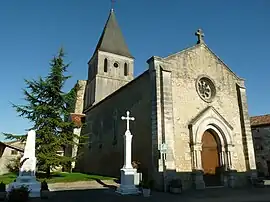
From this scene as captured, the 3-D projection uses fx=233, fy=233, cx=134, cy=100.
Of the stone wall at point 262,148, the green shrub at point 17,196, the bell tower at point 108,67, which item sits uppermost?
the bell tower at point 108,67

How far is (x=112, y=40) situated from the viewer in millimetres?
34469

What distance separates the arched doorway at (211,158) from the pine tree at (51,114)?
9.22 metres

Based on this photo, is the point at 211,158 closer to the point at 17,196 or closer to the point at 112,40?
the point at 17,196

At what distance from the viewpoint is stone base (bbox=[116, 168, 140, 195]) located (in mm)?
11086

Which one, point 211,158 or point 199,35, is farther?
point 199,35

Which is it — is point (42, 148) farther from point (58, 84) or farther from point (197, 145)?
point (197, 145)

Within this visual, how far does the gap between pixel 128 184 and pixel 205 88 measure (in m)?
8.67

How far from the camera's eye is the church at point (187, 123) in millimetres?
Answer: 13086

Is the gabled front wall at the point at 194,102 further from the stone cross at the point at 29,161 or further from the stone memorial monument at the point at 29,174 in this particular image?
the stone cross at the point at 29,161

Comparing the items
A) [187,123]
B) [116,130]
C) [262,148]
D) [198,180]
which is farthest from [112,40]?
[198,180]

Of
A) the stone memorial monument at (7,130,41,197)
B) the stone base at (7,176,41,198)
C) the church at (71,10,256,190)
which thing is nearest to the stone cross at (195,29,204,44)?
the church at (71,10,256,190)

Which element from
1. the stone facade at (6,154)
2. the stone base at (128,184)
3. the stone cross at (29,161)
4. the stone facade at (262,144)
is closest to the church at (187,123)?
the stone base at (128,184)

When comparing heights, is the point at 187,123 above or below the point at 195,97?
below

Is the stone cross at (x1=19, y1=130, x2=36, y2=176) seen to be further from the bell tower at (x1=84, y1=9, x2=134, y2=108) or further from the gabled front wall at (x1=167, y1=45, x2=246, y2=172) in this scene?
the bell tower at (x1=84, y1=9, x2=134, y2=108)
